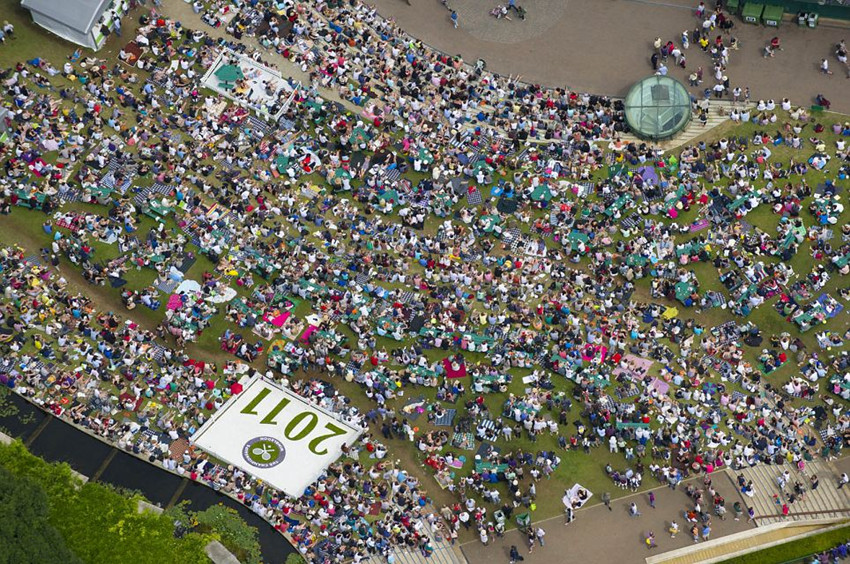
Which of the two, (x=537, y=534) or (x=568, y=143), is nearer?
(x=537, y=534)

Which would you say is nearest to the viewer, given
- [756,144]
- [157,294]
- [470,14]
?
[157,294]

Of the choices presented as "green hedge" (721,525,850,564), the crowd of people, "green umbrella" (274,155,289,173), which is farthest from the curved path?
"green hedge" (721,525,850,564)

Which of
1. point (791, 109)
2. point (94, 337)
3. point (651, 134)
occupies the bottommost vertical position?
point (94, 337)

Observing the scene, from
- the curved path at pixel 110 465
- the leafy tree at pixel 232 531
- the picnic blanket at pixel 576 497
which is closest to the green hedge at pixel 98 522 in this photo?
the leafy tree at pixel 232 531

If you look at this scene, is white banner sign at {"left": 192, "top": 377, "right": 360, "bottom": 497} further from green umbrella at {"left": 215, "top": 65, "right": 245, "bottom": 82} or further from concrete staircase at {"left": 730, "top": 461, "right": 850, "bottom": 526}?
concrete staircase at {"left": 730, "top": 461, "right": 850, "bottom": 526}

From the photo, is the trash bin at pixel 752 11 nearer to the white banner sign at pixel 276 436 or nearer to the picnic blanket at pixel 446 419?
the picnic blanket at pixel 446 419

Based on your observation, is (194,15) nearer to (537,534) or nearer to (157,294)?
(157,294)

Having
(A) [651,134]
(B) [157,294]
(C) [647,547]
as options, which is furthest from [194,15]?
(C) [647,547]
